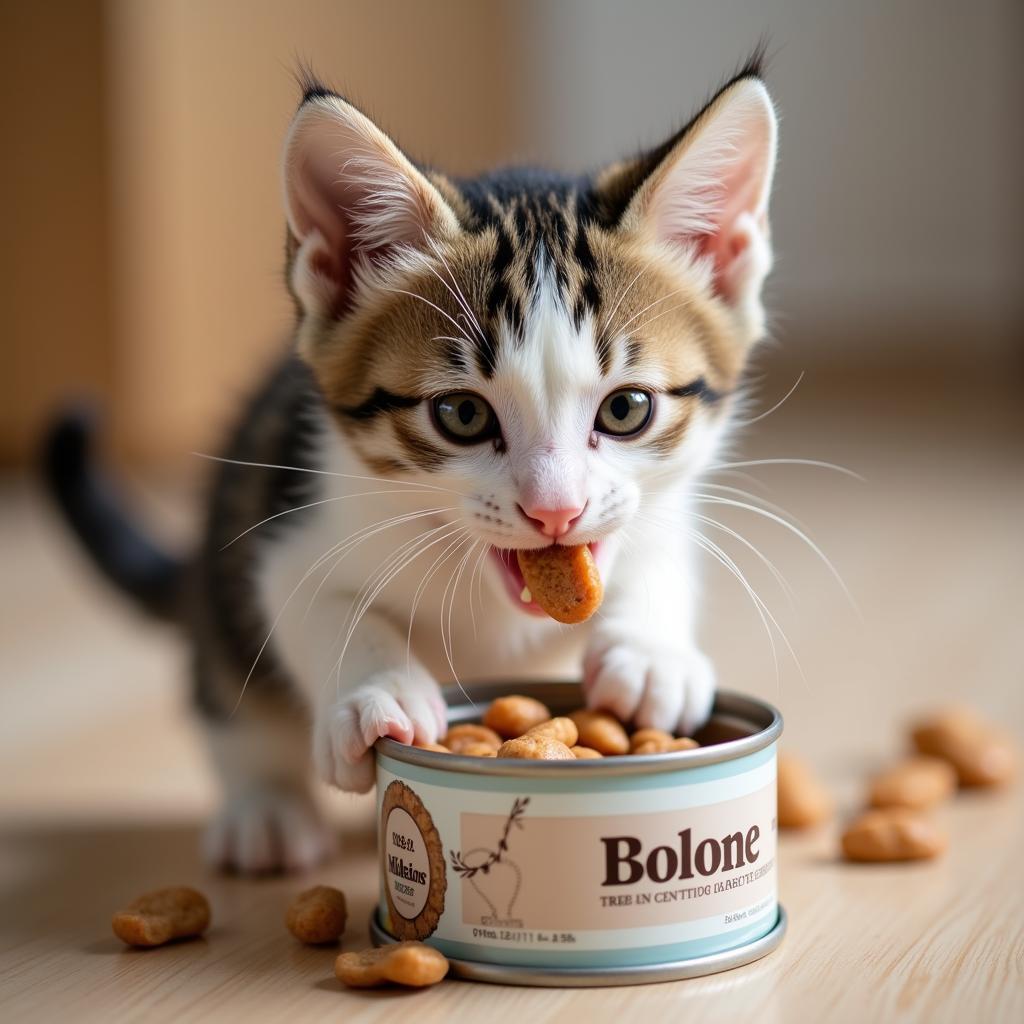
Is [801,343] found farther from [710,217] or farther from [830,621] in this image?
[710,217]

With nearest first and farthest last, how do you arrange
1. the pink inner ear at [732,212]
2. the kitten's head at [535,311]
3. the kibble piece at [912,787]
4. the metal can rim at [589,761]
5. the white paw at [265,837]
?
1. the metal can rim at [589,761]
2. the kitten's head at [535,311]
3. the pink inner ear at [732,212]
4. the white paw at [265,837]
5. the kibble piece at [912,787]

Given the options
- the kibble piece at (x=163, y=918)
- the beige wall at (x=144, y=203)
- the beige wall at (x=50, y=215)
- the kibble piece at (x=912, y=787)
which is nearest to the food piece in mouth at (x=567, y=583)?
the kibble piece at (x=163, y=918)

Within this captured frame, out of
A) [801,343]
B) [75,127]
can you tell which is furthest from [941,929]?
[801,343]

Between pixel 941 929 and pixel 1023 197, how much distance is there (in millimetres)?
4746

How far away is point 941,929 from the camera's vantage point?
4.00ft

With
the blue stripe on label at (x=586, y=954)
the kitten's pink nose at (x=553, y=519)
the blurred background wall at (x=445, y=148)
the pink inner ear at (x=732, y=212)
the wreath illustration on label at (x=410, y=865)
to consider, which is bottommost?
the blue stripe on label at (x=586, y=954)

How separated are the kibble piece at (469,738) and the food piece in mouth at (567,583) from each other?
13 centimetres

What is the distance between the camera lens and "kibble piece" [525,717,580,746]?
1.15m

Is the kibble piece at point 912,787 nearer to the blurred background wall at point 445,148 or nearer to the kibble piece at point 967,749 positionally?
the kibble piece at point 967,749

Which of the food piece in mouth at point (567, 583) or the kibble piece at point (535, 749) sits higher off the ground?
the food piece in mouth at point (567, 583)

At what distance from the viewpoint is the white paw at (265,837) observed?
146 centimetres

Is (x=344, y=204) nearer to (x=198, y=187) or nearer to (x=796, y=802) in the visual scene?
(x=796, y=802)

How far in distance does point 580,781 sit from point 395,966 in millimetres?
200

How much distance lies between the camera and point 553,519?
111 centimetres
